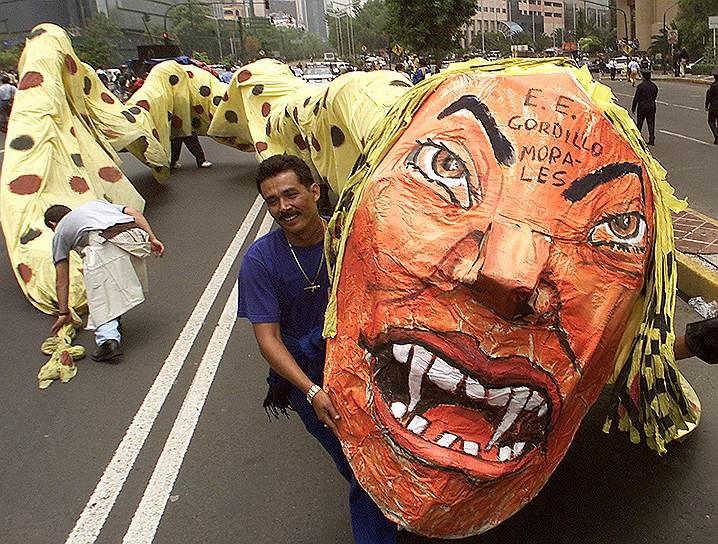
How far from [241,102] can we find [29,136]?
→ 415 centimetres

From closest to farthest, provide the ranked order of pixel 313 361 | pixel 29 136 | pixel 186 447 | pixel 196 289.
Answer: pixel 313 361 → pixel 186 447 → pixel 196 289 → pixel 29 136

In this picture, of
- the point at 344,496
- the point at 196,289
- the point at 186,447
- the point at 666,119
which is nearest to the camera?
the point at 344,496

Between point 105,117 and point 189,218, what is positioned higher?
point 105,117

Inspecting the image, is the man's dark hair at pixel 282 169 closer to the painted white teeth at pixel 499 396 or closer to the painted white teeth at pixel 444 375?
the painted white teeth at pixel 444 375

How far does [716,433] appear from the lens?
12.2 ft

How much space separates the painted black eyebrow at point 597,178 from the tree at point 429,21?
2642 centimetres

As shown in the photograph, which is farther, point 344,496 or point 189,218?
point 189,218

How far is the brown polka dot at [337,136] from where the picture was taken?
22.8 feet

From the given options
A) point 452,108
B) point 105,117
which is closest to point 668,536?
point 452,108

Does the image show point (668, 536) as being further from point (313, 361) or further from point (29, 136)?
point (29, 136)

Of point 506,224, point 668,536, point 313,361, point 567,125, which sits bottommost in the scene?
point 668,536

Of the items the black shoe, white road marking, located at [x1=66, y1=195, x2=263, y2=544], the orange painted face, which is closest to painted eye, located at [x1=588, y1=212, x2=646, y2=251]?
the orange painted face

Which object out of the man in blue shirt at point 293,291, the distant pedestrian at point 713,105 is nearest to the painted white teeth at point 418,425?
the man in blue shirt at point 293,291

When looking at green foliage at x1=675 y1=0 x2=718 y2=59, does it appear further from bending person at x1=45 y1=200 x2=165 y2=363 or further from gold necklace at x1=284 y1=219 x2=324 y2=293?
gold necklace at x1=284 y1=219 x2=324 y2=293
